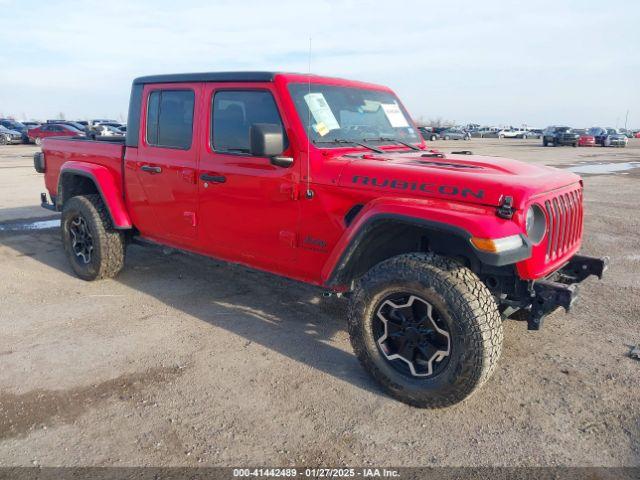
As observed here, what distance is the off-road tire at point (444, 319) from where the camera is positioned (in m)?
2.94

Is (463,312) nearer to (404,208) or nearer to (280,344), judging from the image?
(404,208)

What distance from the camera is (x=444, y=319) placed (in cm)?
304

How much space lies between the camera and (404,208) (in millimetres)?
3105

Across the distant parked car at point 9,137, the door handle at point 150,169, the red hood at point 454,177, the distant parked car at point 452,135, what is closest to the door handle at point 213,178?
Result: the door handle at point 150,169

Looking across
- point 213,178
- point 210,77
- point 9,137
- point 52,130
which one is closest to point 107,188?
point 213,178

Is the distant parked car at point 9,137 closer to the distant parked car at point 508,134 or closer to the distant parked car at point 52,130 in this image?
the distant parked car at point 52,130

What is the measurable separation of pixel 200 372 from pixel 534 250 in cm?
227

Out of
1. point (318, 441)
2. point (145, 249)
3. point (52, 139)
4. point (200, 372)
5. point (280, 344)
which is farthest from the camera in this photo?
point (145, 249)

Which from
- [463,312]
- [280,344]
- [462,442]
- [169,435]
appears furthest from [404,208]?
[169,435]

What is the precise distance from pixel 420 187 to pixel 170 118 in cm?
247

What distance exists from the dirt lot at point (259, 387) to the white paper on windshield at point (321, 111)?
1624mm

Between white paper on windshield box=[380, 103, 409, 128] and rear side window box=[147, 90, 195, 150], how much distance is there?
1.62 meters

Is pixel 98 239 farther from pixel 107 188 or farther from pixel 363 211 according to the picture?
pixel 363 211

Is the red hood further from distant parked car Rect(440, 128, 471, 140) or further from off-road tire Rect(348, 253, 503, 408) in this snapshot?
distant parked car Rect(440, 128, 471, 140)
